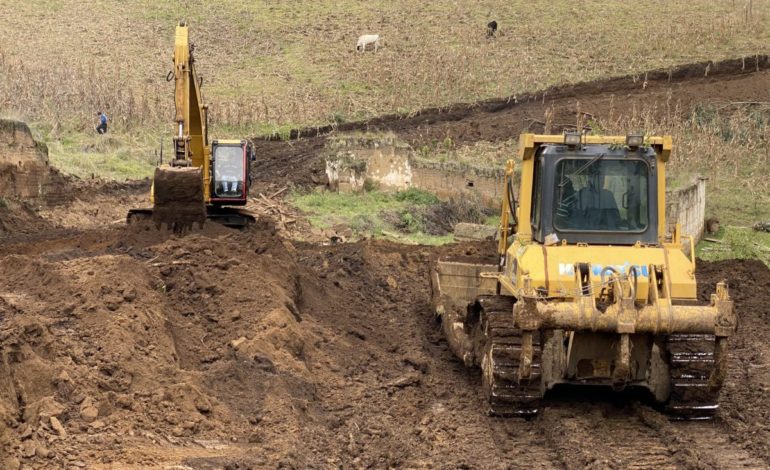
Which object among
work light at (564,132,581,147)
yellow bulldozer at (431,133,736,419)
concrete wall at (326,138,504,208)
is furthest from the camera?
concrete wall at (326,138,504,208)

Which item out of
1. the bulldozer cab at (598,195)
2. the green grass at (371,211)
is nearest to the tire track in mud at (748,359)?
the bulldozer cab at (598,195)

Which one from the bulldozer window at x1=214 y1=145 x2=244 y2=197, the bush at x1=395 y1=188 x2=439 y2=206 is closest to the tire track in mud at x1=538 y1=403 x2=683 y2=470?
the bulldozer window at x1=214 y1=145 x2=244 y2=197

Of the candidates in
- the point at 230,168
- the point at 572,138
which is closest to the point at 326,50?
→ the point at 230,168

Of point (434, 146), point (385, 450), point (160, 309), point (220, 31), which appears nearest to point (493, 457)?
point (385, 450)

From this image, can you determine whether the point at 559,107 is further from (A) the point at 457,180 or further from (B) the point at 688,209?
(B) the point at 688,209

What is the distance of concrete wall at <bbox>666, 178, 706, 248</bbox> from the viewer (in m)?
22.8

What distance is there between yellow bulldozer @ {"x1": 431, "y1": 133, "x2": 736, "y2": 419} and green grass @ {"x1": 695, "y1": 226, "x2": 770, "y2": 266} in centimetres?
1207

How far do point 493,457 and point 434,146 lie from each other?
2538 centimetres

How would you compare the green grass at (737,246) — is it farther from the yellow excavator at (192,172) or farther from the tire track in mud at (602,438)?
the tire track in mud at (602,438)

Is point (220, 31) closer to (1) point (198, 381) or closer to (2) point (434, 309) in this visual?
(2) point (434, 309)

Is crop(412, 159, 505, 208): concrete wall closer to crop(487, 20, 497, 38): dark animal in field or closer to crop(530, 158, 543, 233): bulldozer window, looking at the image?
crop(530, 158, 543, 233): bulldozer window

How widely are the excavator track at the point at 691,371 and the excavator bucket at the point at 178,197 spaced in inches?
354

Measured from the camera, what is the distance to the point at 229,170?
2120cm

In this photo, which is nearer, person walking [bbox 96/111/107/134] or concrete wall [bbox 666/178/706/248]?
concrete wall [bbox 666/178/706/248]
